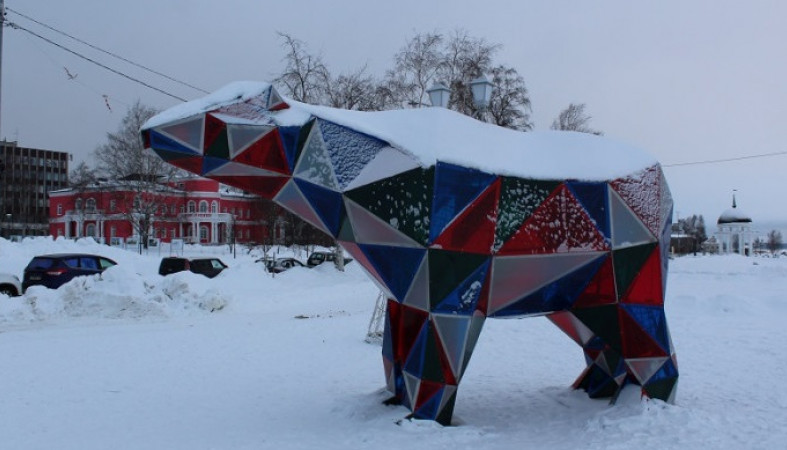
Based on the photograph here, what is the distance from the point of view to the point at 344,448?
5.08m

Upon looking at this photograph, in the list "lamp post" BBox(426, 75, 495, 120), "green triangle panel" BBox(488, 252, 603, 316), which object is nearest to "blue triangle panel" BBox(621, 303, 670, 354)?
"green triangle panel" BBox(488, 252, 603, 316)

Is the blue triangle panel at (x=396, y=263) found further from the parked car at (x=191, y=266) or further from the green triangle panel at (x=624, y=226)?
the parked car at (x=191, y=266)

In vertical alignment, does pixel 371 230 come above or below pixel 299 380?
above

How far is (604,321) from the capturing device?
19.3 ft

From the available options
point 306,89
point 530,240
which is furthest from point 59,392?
point 306,89

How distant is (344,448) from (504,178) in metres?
2.58

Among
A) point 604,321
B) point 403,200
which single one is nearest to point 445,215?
point 403,200

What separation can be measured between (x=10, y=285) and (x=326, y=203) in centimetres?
1351

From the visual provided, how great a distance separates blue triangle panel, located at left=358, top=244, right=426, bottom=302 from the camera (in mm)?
5324

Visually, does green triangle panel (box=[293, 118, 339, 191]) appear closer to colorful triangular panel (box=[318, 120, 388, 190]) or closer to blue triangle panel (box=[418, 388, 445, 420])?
colorful triangular panel (box=[318, 120, 388, 190])

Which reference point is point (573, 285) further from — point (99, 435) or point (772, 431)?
point (99, 435)

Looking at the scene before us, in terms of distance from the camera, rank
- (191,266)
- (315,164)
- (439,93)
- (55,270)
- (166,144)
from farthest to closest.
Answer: (191,266), (55,270), (439,93), (315,164), (166,144)

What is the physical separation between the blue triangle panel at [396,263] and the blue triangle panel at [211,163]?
4.53 ft

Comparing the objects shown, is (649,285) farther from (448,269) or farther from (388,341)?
(388,341)
